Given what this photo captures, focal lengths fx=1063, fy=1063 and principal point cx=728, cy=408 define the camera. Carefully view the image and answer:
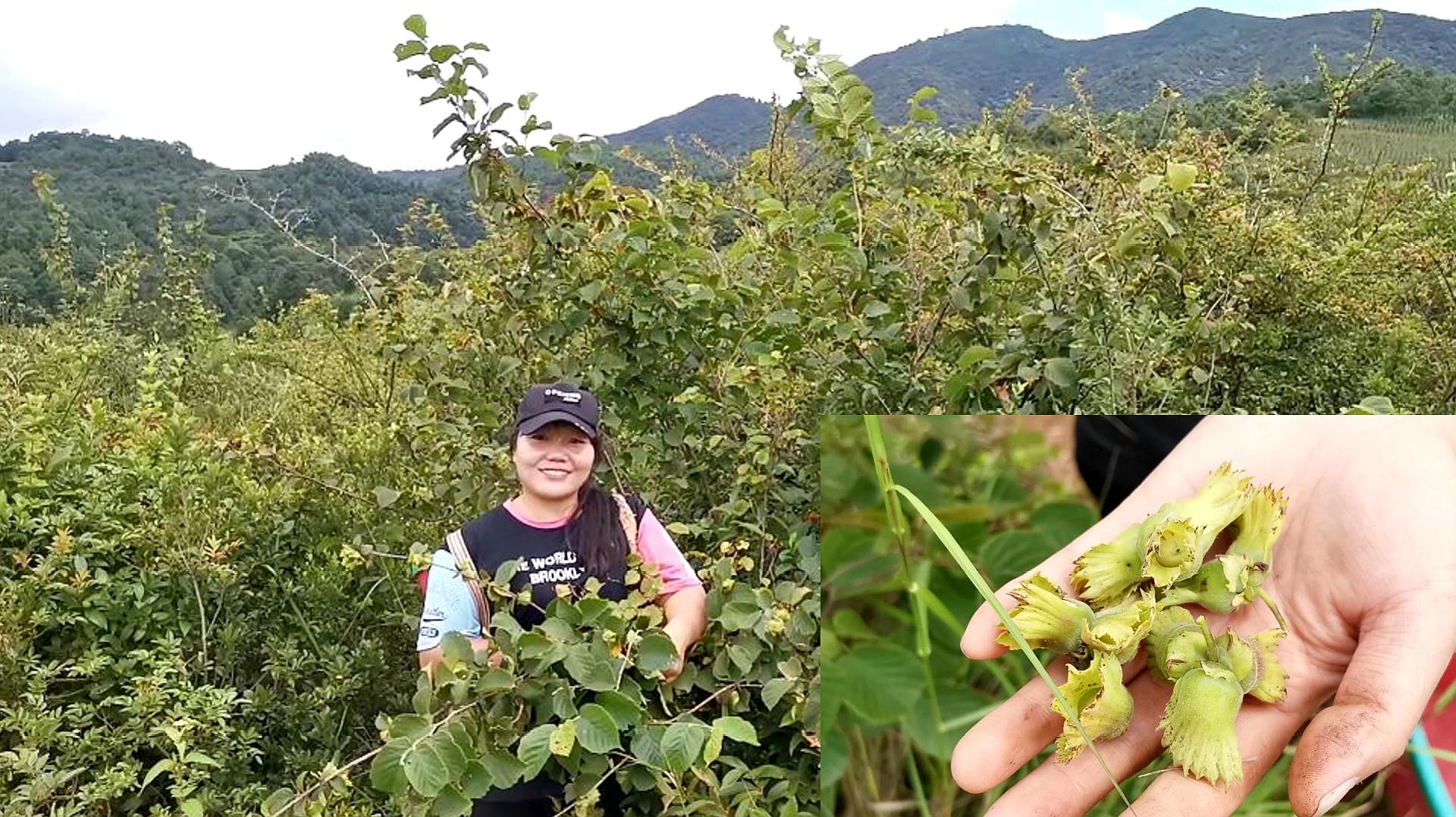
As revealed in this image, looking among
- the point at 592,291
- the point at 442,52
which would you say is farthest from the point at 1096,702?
the point at 442,52

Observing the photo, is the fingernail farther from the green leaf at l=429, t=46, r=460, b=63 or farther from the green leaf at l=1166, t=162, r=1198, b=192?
the green leaf at l=429, t=46, r=460, b=63

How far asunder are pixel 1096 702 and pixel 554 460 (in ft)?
5.17

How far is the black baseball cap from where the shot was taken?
92.3 inches

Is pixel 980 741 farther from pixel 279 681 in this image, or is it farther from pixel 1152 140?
pixel 1152 140

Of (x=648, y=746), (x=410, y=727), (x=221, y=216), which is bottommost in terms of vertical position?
(x=648, y=746)

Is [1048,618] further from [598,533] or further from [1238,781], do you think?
[598,533]

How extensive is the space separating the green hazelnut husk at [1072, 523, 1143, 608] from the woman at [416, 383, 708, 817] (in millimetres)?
1241

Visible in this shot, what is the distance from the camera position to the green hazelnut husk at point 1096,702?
100 cm

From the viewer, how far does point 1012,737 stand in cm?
108

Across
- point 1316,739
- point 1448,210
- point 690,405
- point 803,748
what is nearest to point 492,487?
point 690,405

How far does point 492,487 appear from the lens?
304 cm

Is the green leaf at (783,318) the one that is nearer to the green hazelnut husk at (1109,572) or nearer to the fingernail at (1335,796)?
the green hazelnut husk at (1109,572)

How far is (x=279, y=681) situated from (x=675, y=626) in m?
1.97

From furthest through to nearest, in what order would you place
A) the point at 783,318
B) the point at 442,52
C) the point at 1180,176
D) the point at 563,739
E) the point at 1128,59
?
the point at 1128,59 < the point at 783,318 < the point at 442,52 < the point at 1180,176 < the point at 563,739
